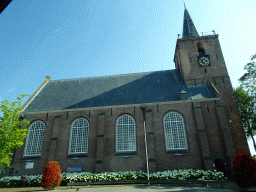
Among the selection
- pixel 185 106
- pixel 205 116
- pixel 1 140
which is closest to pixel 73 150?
pixel 1 140

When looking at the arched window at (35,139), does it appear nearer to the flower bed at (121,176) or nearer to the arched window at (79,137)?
the flower bed at (121,176)

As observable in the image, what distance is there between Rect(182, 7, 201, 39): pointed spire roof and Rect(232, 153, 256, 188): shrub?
65.1 ft

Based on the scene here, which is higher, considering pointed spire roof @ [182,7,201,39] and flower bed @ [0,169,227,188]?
pointed spire roof @ [182,7,201,39]

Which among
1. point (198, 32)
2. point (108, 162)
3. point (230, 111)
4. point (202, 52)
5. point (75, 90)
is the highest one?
point (198, 32)

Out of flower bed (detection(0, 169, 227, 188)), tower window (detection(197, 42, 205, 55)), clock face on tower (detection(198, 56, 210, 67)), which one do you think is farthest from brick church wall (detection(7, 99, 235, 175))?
tower window (detection(197, 42, 205, 55))

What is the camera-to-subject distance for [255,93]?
81.9 ft

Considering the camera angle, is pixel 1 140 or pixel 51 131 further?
pixel 51 131

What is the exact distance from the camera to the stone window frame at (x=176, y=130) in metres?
20.5

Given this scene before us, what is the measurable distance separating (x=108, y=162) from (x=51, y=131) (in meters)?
8.10

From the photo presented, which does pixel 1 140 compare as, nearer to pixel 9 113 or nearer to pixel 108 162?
pixel 9 113

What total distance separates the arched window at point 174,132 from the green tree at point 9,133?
15810 mm

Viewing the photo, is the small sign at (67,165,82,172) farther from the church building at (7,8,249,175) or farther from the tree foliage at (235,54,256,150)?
the tree foliage at (235,54,256,150)

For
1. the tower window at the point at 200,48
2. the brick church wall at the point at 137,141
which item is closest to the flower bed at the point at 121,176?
the brick church wall at the point at 137,141

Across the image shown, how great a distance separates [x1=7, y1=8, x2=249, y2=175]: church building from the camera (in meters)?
19.8
